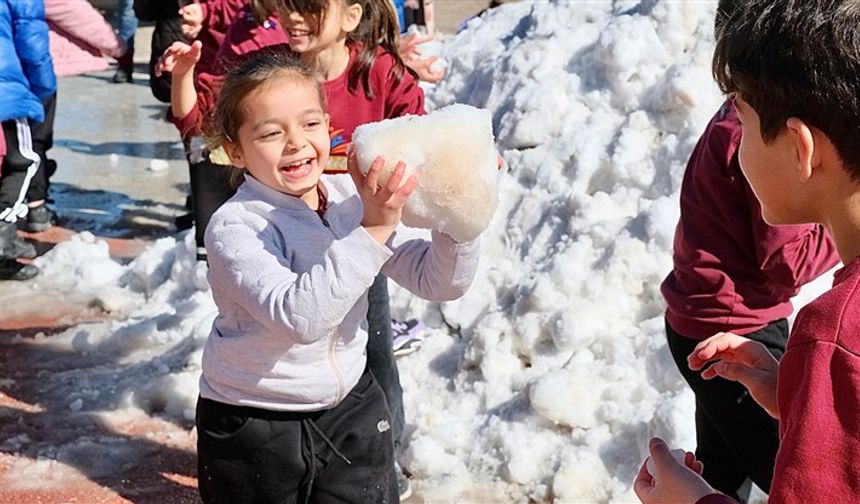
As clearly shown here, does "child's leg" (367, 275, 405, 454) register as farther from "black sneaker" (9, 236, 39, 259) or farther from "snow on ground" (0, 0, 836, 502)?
"black sneaker" (9, 236, 39, 259)

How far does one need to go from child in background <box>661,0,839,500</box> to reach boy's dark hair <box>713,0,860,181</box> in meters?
1.09

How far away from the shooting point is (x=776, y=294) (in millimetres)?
2936

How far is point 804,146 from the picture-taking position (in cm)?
163

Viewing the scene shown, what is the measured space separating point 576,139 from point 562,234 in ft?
1.88

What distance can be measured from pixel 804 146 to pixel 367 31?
84.5 inches

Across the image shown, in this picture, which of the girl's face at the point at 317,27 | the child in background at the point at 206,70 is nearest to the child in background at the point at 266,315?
the girl's face at the point at 317,27

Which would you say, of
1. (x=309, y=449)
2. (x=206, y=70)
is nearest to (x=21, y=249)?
(x=206, y=70)

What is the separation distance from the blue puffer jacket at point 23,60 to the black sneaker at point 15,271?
0.80 meters

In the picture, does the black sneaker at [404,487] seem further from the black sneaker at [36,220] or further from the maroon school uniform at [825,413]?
the black sneaker at [36,220]

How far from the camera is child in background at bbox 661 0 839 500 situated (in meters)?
2.77

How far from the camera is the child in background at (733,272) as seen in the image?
9.07 ft

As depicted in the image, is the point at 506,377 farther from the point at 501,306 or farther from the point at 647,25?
the point at 647,25

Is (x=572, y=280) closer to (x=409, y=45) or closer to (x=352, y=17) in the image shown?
(x=409, y=45)

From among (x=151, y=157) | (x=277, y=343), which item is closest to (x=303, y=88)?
(x=277, y=343)
